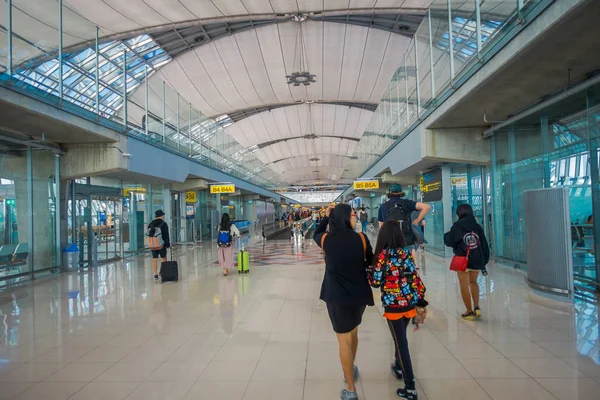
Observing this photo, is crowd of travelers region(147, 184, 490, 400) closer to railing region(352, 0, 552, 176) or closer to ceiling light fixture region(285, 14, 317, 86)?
railing region(352, 0, 552, 176)

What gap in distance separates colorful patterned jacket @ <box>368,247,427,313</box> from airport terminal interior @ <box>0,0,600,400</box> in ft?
0.47

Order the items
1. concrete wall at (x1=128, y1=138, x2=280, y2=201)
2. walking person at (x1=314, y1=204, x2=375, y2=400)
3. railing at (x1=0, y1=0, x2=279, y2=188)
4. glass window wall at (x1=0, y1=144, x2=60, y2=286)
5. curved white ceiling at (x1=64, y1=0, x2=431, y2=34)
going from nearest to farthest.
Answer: walking person at (x1=314, y1=204, x2=375, y2=400)
railing at (x1=0, y1=0, x2=279, y2=188)
glass window wall at (x1=0, y1=144, x2=60, y2=286)
concrete wall at (x1=128, y1=138, x2=280, y2=201)
curved white ceiling at (x1=64, y1=0, x2=431, y2=34)

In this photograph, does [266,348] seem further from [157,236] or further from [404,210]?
[157,236]

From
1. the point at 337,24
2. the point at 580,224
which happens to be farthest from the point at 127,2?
the point at 580,224

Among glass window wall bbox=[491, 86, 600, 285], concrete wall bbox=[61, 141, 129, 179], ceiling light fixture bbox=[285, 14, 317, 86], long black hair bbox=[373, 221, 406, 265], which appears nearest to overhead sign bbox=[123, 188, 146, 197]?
concrete wall bbox=[61, 141, 129, 179]

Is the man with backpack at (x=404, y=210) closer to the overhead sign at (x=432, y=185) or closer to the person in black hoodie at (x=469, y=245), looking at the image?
the person in black hoodie at (x=469, y=245)

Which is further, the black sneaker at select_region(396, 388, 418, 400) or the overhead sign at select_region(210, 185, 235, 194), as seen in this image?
the overhead sign at select_region(210, 185, 235, 194)

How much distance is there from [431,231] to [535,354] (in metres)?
12.1

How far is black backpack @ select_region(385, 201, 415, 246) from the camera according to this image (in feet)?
14.6

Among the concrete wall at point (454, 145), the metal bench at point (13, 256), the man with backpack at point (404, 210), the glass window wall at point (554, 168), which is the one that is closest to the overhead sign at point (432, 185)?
the concrete wall at point (454, 145)

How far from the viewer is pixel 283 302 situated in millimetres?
7516

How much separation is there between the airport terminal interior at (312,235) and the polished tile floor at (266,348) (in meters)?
0.03

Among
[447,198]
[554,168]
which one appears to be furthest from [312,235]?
[554,168]

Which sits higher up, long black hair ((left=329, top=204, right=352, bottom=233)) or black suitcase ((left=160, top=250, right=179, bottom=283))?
long black hair ((left=329, top=204, right=352, bottom=233))
